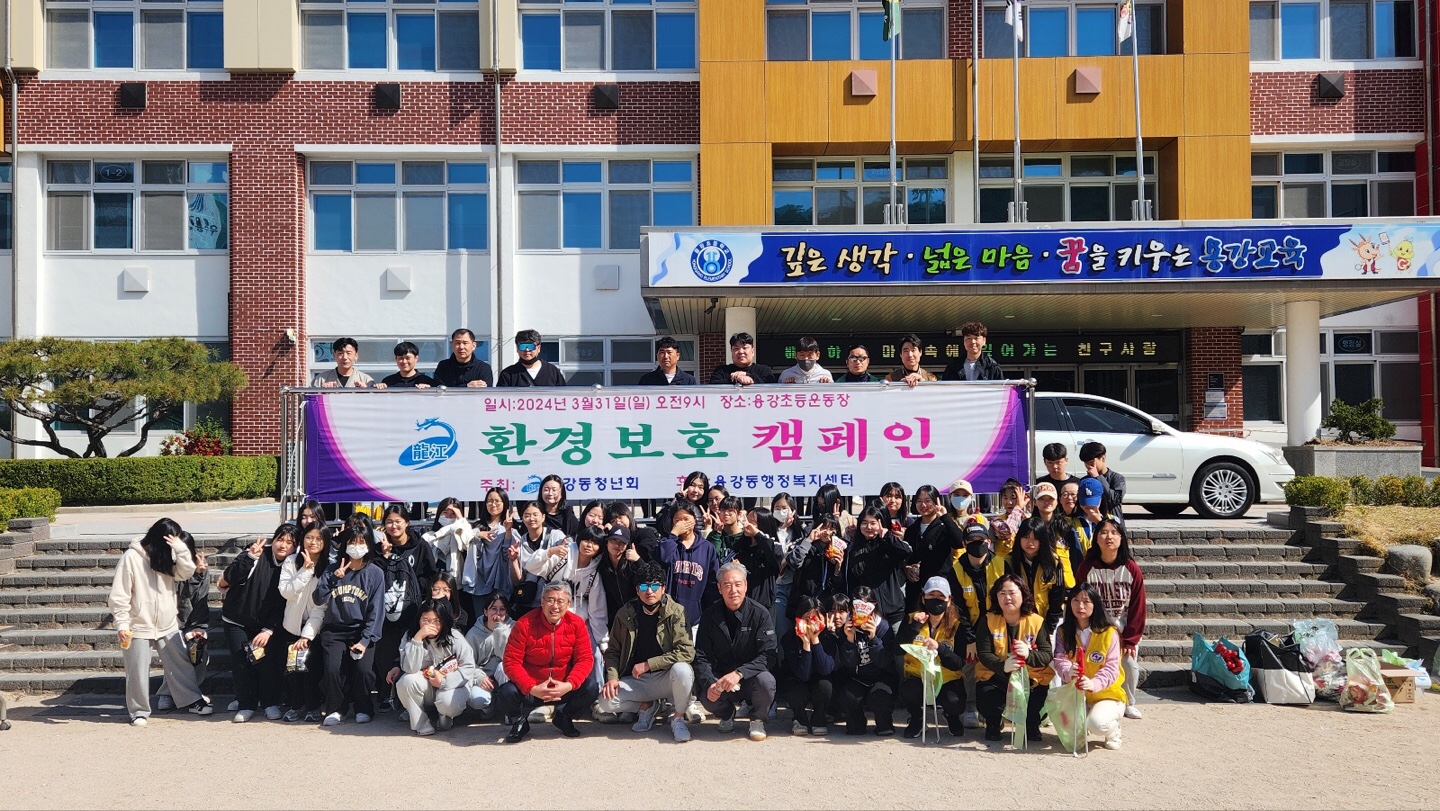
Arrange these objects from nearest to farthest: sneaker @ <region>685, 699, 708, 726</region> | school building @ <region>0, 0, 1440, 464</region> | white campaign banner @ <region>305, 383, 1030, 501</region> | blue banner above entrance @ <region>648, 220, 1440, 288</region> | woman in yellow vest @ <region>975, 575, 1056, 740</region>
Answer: woman in yellow vest @ <region>975, 575, 1056, 740</region> < sneaker @ <region>685, 699, 708, 726</region> < white campaign banner @ <region>305, 383, 1030, 501</region> < blue banner above entrance @ <region>648, 220, 1440, 288</region> < school building @ <region>0, 0, 1440, 464</region>

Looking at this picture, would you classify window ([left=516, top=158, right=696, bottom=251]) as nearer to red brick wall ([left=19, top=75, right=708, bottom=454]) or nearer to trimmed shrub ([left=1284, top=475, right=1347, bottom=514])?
red brick wall ([left=19, top=75, right=708, bottom=454])

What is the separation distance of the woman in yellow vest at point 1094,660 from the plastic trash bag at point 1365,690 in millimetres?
2208

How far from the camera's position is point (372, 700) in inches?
321

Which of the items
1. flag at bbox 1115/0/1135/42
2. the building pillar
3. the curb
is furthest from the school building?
the curb

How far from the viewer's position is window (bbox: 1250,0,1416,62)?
21.0 m

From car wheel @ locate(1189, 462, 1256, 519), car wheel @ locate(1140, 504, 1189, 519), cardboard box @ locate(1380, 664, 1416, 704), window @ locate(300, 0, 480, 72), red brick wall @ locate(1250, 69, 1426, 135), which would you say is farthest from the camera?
red brick wall @ locate(1250, 69, 1426, 135)

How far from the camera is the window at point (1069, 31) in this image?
68.9 feet

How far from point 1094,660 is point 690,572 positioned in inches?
110

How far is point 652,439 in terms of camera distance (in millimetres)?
9406

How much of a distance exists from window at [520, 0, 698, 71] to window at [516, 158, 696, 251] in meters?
1.82

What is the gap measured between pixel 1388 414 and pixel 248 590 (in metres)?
21.1

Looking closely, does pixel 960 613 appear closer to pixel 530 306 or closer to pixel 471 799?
pixel 471 799

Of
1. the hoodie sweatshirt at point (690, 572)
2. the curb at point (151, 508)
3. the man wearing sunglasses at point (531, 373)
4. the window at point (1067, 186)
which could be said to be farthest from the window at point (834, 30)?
the hoodie sweatshirt at point (690, 572)

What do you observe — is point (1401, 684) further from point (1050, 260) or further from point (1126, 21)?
point (1126, 21)
